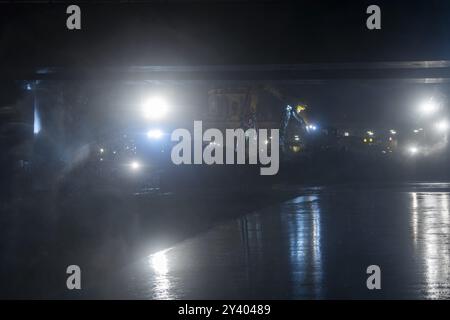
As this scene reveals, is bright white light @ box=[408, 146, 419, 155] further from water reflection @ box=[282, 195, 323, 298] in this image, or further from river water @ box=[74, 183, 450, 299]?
river water @ box=[74, 183, 450, 299]

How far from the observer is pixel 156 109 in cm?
4984

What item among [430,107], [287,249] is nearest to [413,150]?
[430,107]

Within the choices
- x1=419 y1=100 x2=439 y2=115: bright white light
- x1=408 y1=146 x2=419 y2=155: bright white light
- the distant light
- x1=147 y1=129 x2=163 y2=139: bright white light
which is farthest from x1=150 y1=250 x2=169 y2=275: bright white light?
x1=408 y1=146 x2=419 y2=155: bright white light

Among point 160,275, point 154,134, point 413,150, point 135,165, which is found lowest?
point 160,275

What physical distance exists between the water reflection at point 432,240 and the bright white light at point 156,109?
23.6 metres

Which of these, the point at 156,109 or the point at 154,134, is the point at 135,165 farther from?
the point at 156,109

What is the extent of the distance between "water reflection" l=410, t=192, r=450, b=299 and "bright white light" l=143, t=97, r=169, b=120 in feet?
77.6

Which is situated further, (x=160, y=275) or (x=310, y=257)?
(x=310, y=257)

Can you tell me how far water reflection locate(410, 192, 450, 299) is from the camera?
36.5ft

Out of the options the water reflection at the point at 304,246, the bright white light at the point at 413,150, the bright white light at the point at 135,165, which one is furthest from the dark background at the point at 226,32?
the bright white light at the point at 413,150

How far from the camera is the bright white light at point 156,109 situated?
162 ft

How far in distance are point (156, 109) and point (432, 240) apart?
35.0m
